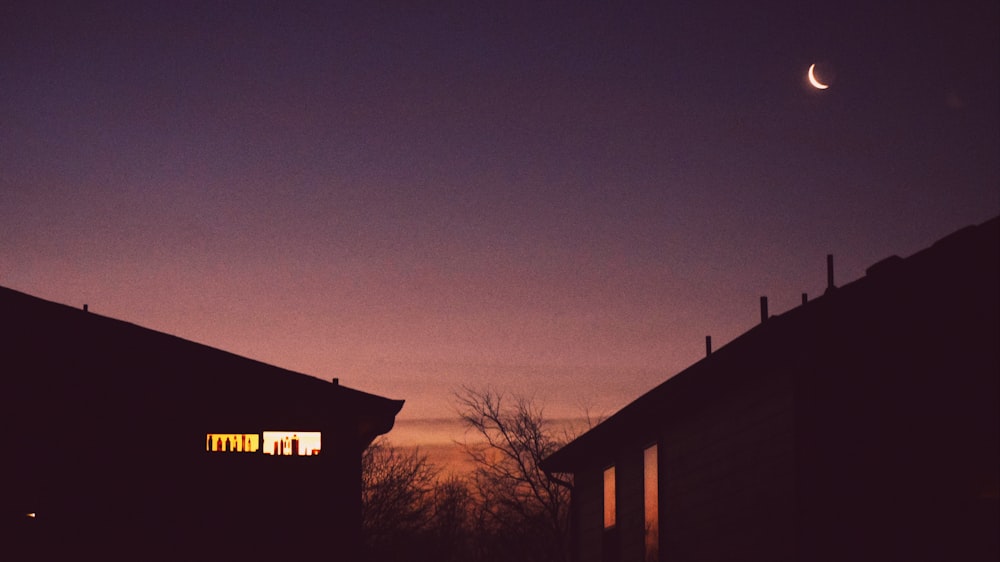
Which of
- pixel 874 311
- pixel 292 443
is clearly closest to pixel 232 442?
pixel 292 443

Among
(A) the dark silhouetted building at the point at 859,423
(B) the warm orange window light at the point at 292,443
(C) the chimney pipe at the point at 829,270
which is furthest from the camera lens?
(B) the warm orange window light at the point at 292,443

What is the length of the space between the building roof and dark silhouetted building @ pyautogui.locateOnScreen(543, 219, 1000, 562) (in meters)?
0.02

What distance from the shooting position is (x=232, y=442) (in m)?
19.0

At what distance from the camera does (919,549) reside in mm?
10141

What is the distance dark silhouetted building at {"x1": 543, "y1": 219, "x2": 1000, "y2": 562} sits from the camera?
953cm

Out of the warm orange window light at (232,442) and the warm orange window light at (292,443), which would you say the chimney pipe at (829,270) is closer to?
the warm orange window light at (292,443)

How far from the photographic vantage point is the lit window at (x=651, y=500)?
1806 centimetres

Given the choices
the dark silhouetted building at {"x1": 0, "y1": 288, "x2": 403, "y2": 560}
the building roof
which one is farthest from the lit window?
the dark silhouetted building at {"x1": 0, "y1": 288, "x2": 403, "y2": 560}

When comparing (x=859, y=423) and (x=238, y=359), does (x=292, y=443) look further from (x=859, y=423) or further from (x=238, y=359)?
(x=859, y=423)

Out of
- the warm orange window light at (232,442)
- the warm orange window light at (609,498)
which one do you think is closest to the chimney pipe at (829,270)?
the warm orange window light at (609,498)

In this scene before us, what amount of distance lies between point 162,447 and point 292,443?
2127 mm

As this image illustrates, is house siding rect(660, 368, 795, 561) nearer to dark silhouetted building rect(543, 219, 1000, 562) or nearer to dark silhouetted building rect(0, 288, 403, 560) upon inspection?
dark silhouetted building rect(543, 219, 1000, 562)

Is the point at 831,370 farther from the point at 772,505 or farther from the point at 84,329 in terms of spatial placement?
the point at 84,329

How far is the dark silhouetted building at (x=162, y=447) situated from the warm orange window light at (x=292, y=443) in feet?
Result: 0.08
